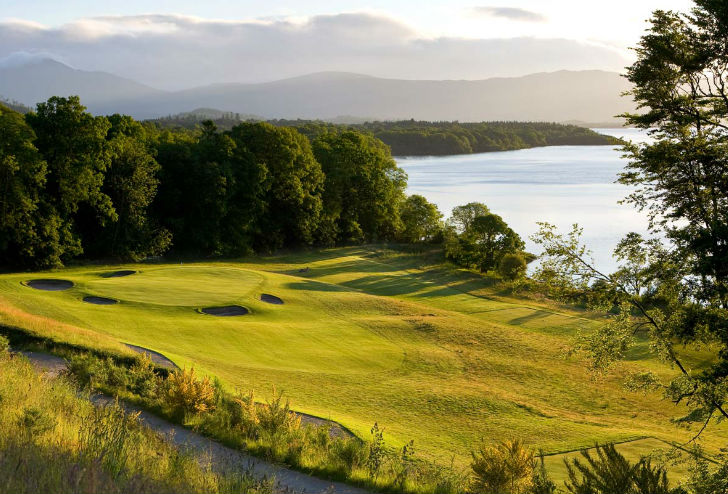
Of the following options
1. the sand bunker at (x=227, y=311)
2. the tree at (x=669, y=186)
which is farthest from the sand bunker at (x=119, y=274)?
the tree at (x=669, y=186)

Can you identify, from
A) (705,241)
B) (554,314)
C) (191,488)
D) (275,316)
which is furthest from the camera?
(554,314)

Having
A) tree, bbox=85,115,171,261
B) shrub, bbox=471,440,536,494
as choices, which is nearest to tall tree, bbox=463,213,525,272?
tree, bbox=85,115,171,261

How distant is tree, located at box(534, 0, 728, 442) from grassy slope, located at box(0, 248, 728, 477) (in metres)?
4.29

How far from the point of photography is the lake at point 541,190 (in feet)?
259

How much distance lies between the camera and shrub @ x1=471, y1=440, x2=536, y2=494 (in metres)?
11.1

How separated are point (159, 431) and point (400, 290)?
38278mm

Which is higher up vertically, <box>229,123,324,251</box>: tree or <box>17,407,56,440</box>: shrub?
<box>229,123,324,251</box>: tree

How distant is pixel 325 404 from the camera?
17.8 metres

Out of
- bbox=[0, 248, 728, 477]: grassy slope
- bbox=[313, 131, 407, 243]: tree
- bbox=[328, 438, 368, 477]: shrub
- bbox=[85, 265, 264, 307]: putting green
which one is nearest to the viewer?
bbox=[328, 438, 368, 477]: shrub

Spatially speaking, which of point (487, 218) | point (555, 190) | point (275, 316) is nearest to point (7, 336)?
point (275, 316)

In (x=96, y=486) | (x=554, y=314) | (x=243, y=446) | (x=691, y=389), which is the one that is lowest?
(x=554, y=314)

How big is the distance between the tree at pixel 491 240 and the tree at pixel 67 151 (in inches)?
1520

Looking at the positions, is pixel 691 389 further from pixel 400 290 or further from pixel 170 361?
pixel 400 290

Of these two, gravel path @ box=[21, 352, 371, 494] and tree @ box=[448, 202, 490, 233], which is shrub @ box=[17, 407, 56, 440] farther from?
tree @ box=[448, 202, 490, 233]
